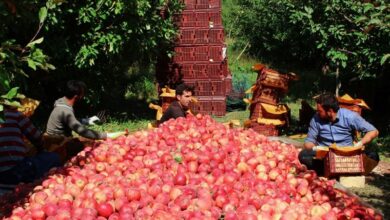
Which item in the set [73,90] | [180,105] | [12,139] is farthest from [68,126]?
[180,105]

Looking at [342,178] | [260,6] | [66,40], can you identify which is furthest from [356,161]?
[260,6]

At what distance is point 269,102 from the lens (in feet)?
34.4

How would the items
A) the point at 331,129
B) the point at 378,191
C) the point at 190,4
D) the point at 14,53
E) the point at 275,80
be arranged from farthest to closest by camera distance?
A: 1. the point at 190,4
2. the point at 275,80
3. the point at 378,191
4. the point at 331,129
5. the point at 14,53

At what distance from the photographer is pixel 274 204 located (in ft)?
13.0

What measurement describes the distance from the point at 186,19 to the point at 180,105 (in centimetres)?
663

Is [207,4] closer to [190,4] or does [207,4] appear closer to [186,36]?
[190,4]

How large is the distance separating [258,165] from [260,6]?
17.8 metres

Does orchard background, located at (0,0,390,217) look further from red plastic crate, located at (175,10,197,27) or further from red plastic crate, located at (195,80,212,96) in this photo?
red plastic crate, located at (195,80,212,96)

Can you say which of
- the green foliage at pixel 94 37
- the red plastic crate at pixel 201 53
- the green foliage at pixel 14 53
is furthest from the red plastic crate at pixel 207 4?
the green foliage at pixel 14 53

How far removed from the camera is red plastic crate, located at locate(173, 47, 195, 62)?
13.4 m

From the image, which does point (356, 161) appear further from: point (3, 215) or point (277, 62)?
point (277, 62)

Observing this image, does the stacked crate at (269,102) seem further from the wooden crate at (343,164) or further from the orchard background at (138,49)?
the wooden crate at (343,164)

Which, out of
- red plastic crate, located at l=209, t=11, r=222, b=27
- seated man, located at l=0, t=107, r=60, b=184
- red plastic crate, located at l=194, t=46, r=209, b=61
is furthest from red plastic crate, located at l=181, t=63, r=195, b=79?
seated man, located at l=0, t=107, r=60, b=184

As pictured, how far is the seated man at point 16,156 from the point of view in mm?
5188
